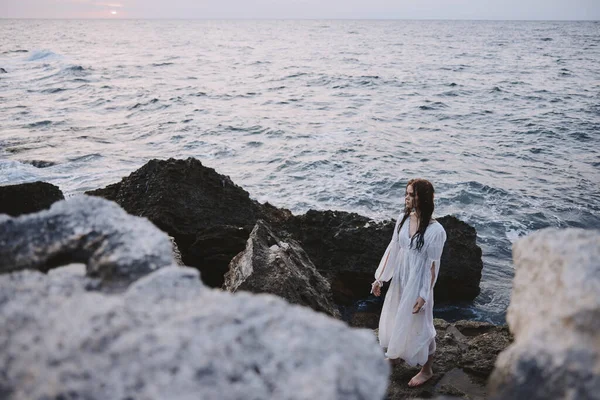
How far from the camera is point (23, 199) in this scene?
16.5ft

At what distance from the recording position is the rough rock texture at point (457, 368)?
4465mm

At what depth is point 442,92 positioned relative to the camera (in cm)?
2636

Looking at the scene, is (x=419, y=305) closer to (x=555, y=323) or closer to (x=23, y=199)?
(x=555, y=323)

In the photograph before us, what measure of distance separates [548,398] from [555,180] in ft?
45.0

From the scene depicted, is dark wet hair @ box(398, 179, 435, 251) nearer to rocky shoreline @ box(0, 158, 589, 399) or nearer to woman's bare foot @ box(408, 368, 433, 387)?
woman's bare foot @ box(408, 368, 433, 387)

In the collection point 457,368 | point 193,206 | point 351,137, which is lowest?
point 457,368

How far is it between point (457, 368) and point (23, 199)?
190 inches

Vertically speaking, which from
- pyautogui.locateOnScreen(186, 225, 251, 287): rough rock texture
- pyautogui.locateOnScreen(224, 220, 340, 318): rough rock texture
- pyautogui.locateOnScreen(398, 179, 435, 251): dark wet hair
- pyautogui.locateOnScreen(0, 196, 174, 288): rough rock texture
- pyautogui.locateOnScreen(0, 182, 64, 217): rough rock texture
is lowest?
pyautogui.locateOnScreen(186, 225, 251, 287): rough rock texture

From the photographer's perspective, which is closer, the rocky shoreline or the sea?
the rocky shoreline

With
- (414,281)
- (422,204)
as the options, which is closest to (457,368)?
(414,281)

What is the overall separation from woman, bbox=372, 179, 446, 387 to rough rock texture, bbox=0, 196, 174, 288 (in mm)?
3114

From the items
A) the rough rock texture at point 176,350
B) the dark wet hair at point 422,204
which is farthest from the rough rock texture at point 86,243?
the dark wet hair at point 422,204

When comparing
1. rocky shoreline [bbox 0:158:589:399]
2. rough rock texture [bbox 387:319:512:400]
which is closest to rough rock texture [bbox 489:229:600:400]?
rocky shoreline [bbox 0:158:589:399]

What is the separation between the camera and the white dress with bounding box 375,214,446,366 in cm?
441
